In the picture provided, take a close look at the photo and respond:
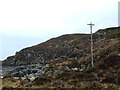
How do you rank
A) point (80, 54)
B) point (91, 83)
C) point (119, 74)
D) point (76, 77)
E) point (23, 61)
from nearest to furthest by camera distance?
point (91, 83), point (119, 74), point (76, 77), point (80, 54), point (23, 61)

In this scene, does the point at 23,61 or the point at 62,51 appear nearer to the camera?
the point at 62,51

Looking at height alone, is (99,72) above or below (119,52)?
below

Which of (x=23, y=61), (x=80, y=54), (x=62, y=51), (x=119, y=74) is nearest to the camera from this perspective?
(x=119, y=74)

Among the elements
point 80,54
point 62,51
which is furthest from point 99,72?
point 62,51

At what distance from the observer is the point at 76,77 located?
28750 millimetres

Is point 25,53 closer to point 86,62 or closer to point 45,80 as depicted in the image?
point 86,62

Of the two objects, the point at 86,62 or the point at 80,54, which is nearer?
the point at 86,62

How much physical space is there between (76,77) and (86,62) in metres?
14.0

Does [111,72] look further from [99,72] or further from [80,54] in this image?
[80,54]

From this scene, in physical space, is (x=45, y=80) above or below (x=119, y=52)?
below

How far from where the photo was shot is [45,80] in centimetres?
2925

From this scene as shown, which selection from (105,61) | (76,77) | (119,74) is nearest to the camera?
(119,74)

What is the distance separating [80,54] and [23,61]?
3406cm

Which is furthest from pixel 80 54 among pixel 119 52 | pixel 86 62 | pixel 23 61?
pixel 23 61
